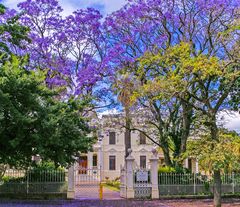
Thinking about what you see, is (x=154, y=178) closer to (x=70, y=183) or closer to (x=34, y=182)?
(x=70, y=183)

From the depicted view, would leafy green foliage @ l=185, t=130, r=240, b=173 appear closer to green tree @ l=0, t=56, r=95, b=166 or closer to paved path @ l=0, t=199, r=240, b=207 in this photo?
paved path @ l=0, t=199, r=240, b=207

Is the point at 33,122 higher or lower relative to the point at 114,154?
higher

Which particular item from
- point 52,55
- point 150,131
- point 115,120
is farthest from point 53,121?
point 150,131

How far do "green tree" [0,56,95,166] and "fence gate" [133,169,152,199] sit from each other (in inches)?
262

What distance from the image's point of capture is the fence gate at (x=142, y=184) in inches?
824

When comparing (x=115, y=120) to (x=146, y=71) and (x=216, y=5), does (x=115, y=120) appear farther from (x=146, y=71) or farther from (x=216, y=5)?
(x=216, y=5)

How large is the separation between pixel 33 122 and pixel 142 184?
9.43m

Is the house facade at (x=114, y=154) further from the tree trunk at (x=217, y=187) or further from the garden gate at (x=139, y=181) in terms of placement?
the tree trunk at (x=217, y=187)

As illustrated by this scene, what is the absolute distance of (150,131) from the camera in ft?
91.1

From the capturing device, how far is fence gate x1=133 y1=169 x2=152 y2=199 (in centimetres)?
2092

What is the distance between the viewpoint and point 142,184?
21047 millimetres

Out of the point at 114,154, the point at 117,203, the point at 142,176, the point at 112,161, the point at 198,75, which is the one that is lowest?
the point at 117,203

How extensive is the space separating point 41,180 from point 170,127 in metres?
8.51

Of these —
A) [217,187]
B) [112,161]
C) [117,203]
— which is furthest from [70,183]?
[112,161]
